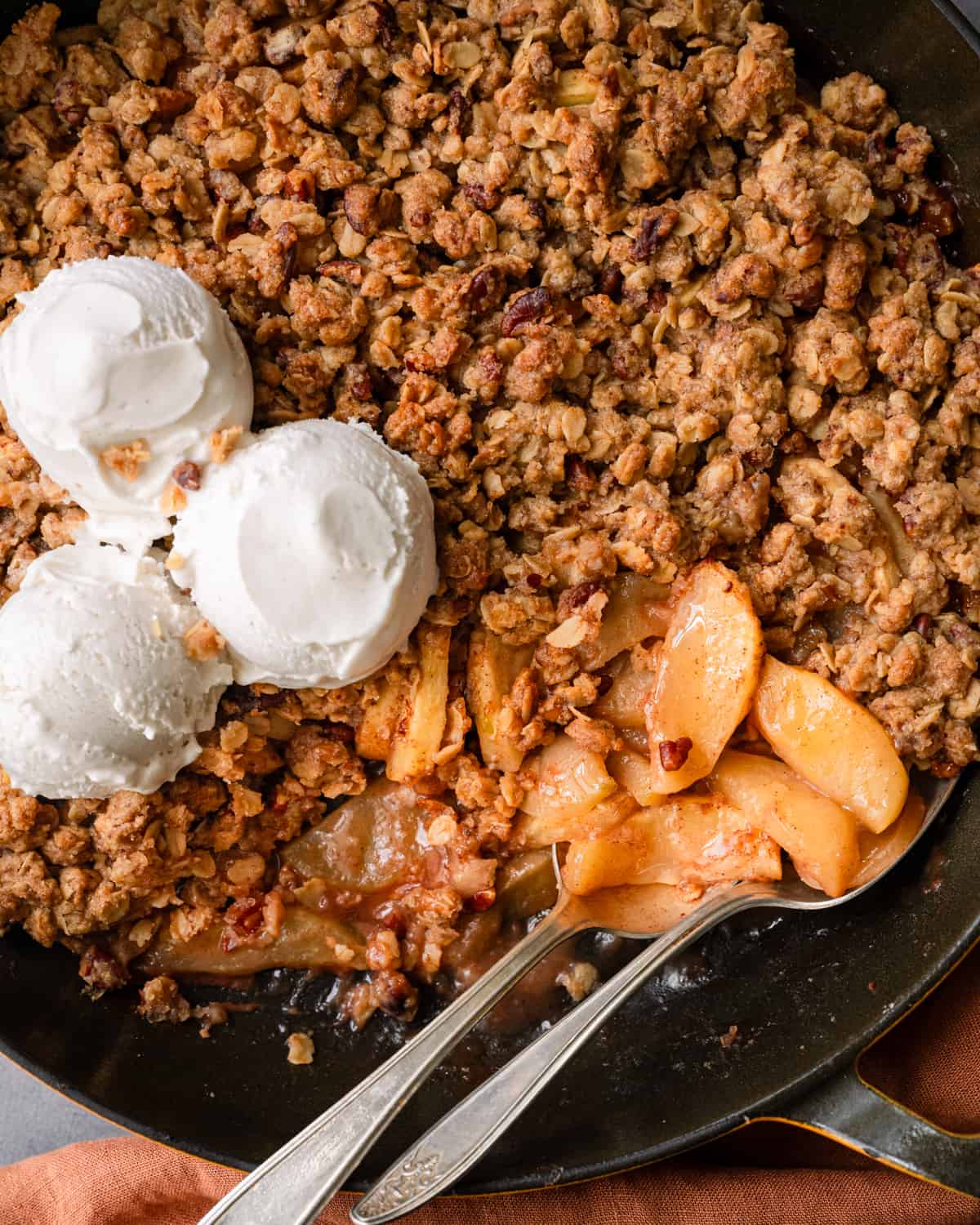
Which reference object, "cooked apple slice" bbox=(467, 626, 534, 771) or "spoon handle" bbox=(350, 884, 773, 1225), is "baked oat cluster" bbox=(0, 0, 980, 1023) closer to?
"cooked apple slice" bbox=(467, 626, 534, 771)

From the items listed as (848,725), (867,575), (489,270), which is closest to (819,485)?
(867,575)

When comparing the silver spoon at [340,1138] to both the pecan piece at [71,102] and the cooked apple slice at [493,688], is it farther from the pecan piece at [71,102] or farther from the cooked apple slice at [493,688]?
the pecan piece at [71,102]

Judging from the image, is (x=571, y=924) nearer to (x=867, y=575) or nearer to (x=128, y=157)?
(x=867, y=575)

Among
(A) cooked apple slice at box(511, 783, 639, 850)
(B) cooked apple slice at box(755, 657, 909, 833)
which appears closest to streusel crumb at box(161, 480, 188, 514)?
(A) cooked apple slice at box(511, 783, 639, 850)

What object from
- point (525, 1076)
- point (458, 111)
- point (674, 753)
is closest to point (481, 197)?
point (458, 111)

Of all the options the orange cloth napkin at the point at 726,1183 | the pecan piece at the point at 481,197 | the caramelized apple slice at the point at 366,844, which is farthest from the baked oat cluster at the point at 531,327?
the orange cloth napkin at the point at 726,1183

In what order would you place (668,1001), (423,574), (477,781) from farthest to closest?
(668,1001) < (477,781) < (423,574)
